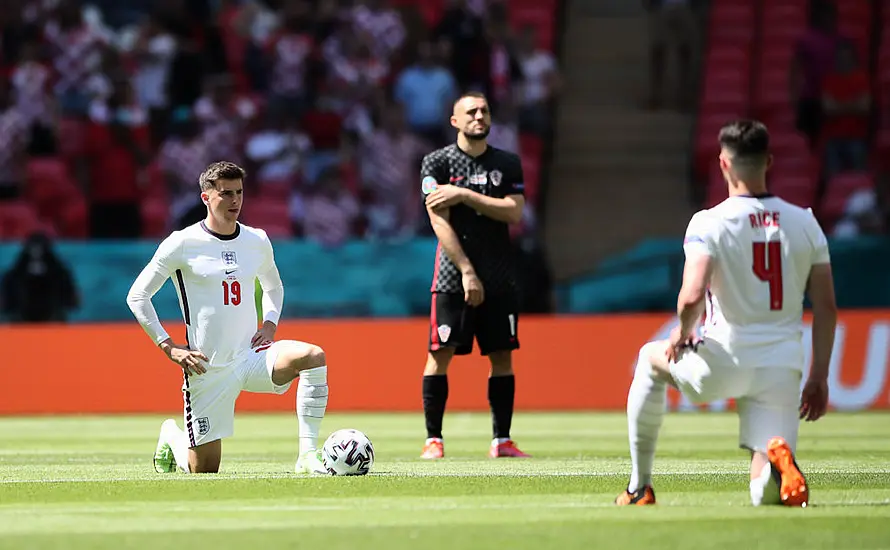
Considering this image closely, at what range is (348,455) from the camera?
8078mm

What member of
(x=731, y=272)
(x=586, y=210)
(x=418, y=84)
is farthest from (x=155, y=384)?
(x=731, y=272)

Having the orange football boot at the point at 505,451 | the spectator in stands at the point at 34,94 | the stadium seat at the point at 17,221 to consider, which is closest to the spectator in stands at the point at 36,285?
the stadium seat at the point at 17,221

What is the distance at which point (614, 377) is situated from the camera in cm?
1584

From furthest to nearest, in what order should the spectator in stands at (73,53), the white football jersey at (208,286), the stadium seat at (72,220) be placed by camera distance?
the spectator in stands at (73,53) < the stadium seat at (72,220) < the white football jersey at (208,286)

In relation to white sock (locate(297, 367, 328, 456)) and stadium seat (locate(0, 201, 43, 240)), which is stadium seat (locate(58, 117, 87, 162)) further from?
white sock (locate(297, 367, 328, 456))

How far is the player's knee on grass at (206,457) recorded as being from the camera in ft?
28.2

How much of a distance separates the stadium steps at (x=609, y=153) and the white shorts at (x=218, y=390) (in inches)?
435

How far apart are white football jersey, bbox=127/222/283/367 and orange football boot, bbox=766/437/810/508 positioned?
11.2 feet

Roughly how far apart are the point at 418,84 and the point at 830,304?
1417 cm

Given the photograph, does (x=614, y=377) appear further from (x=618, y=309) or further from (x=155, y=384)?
(x=155, y=384)

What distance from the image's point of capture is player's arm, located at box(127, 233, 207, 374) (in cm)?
838

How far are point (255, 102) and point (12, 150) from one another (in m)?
3.16

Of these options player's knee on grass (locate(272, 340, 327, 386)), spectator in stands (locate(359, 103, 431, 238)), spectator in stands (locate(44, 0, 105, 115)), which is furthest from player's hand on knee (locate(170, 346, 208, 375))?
spectator in stands (locate(44, 0, 105, 115))

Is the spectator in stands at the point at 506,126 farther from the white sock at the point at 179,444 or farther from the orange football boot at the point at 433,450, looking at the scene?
the white sock at the point at 179,444
